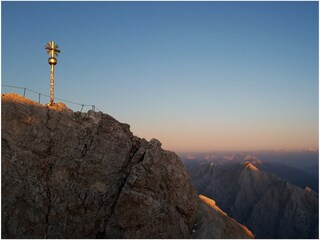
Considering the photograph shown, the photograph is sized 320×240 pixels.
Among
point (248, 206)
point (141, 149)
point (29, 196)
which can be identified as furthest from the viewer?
point (248, 206)

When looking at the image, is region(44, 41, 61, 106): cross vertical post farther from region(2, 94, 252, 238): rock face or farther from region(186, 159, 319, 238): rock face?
region(186, 159, 319, 238): rock face

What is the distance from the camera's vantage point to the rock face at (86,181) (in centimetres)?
2533

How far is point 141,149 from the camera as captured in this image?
3181 cm

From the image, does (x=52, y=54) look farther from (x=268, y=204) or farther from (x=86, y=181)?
(x=268, y=204)

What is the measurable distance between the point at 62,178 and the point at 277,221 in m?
126

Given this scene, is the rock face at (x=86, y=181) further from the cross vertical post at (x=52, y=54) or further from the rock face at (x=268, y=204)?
the rock face at (x=268, y=204)

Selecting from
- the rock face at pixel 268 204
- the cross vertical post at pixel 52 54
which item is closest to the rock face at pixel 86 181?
the cross vertical post at pixel 52 54

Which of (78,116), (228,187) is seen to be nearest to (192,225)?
(78,116)

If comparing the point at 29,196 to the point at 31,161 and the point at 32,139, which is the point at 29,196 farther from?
the point at 32,139

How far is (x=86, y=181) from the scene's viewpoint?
92.8 feet

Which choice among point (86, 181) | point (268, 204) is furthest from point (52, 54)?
point (268, 204)

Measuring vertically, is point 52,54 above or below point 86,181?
above

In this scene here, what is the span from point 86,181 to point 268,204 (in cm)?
12812

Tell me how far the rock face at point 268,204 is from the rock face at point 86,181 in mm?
108914
